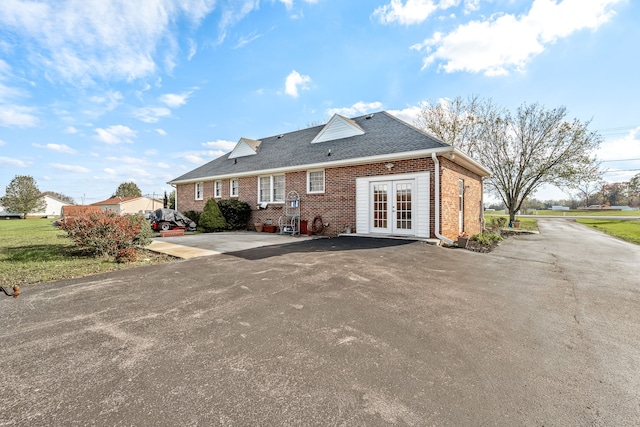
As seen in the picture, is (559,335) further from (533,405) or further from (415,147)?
(415,147)

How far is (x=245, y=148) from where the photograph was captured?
57.2 ft

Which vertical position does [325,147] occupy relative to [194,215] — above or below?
above

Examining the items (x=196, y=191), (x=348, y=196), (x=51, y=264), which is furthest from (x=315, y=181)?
(x=196, y=191)

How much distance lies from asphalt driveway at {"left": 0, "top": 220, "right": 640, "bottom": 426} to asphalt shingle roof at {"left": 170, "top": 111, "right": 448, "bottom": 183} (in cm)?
658

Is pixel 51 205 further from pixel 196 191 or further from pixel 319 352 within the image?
pixel 319 352

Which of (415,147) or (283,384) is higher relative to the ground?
(415,147)

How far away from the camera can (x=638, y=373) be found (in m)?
2.23

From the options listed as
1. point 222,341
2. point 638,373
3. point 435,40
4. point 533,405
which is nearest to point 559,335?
point 638,373

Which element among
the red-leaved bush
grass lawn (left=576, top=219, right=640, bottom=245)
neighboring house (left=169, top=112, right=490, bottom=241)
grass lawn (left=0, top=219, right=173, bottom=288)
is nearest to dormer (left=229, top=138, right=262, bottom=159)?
neighboring house (left=169, top=112, right=490, bottom=241)

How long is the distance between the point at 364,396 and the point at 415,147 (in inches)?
354

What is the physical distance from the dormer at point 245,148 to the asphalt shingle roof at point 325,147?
33 centimetres

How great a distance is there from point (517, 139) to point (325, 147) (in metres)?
19.8

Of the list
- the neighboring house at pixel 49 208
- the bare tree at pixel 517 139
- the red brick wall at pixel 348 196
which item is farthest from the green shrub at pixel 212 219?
the neighboring house at pixel 49 208

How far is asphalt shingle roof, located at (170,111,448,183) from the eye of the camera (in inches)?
Answer: 404
